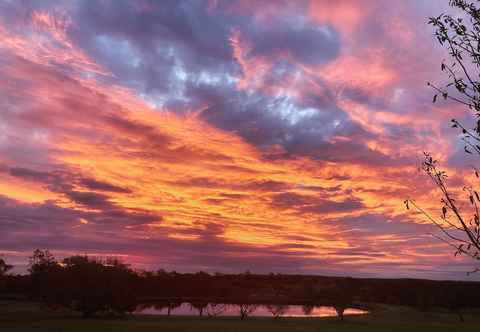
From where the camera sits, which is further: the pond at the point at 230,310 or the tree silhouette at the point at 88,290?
the pond at the point at 230,310

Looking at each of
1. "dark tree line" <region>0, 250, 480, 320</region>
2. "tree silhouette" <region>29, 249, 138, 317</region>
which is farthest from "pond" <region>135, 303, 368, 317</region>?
"tree silhouette" <region>29, 249, 138, 317</region>

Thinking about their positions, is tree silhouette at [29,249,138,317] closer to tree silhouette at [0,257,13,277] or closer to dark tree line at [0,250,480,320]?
dark tree line at [0,250,480,320]

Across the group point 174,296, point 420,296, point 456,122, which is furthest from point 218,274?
point 456,122

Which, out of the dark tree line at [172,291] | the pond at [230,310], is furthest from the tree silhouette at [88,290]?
the pond at [230,310]

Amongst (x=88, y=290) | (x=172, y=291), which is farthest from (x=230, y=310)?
(x=88, y=290)

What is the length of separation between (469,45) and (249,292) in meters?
167

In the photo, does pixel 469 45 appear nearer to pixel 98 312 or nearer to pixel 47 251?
pixel 98 312

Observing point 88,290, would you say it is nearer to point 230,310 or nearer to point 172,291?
point 230,310

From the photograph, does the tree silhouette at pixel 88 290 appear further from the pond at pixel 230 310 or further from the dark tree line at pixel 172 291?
the pond at pixel 230 310

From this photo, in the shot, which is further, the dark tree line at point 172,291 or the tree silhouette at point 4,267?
the tree silhouette at point 4,267

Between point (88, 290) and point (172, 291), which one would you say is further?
point (172, 291)

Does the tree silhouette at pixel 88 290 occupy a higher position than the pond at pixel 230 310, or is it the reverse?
the tree silhouette at pixel 88 290

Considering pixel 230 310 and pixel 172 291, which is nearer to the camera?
pixel 230 310

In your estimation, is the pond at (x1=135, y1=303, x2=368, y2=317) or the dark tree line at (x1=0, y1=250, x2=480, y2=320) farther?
the pond at (x1=135, y1=303, x2=368, y2=317)
